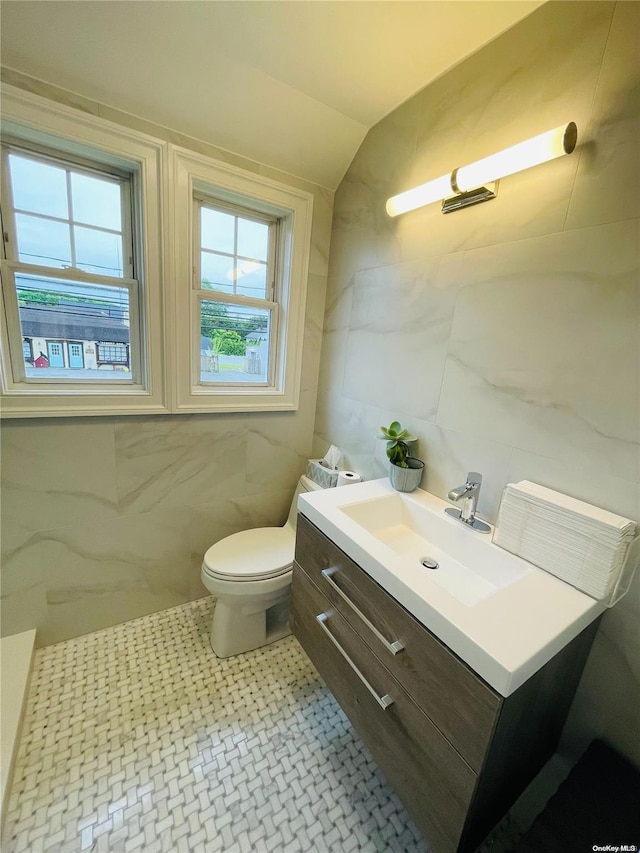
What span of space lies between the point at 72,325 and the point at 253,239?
942mm

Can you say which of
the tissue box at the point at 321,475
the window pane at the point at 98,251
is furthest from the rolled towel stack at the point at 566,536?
the window pane at the point at 98,251

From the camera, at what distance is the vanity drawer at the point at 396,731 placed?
2.42 ft

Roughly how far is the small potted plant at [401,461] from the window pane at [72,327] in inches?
48.6

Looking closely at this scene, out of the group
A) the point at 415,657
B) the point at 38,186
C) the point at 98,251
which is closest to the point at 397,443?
the point at 415,657

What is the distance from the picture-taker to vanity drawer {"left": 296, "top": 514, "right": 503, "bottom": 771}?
67 centimetres

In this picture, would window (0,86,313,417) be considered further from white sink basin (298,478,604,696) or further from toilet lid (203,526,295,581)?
white sink basin (298,478,604,696)

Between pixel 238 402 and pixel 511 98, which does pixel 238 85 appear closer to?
pixel 511 98

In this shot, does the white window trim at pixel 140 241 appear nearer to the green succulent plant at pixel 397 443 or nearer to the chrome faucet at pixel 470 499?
the green succulent plant at pixel 397 443

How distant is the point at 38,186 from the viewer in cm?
128

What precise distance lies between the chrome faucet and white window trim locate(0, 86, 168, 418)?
4.26 feet

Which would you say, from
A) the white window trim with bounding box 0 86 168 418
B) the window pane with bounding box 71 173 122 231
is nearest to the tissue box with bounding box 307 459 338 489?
the white window trim with bounding box 0 86 168 418

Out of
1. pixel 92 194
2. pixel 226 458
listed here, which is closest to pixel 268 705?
pixel 226 458

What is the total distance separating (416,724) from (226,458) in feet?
4.36

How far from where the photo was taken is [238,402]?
1.71 m
